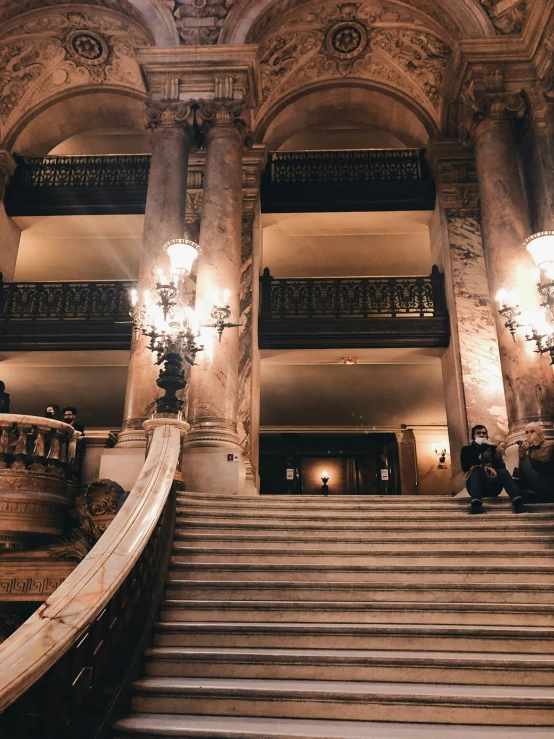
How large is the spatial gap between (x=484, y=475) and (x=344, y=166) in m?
8.27

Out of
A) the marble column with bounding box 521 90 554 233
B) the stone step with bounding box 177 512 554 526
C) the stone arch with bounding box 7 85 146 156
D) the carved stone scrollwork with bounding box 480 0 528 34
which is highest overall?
the stone arch with bounding box 7 85 146 156

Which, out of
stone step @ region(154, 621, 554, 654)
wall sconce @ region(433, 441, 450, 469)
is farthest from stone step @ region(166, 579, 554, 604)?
wall sconce @ region(433, 441, 450, 469)

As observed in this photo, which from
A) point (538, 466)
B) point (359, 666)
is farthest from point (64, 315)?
point (359, 666)

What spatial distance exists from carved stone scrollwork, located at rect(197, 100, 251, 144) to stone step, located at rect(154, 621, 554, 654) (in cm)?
788

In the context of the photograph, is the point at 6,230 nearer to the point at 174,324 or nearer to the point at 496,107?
the point at 174,324

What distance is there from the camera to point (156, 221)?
873cm

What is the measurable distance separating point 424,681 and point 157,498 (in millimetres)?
2099

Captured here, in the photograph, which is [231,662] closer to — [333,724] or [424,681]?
[333,724]

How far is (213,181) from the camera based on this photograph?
8953mm

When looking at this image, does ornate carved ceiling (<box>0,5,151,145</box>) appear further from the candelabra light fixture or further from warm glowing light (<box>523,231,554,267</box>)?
warm glowing light (<box>523,231,554,267</box>)

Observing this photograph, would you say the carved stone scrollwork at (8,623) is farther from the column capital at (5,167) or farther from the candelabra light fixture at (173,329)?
the column capital at (5,167)

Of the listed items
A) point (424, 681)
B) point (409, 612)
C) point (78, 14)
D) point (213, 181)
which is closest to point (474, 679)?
point (424, 681)

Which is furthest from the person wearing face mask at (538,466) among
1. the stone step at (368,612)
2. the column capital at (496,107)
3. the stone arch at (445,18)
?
the stone arch at (445,18)

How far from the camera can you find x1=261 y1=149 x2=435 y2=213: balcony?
38.9 ft
